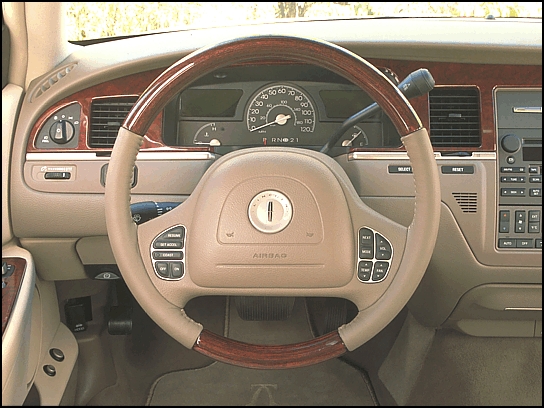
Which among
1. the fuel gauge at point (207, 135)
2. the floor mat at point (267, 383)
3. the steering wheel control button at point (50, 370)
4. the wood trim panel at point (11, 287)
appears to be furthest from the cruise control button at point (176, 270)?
the floor mat at point (267, 383)

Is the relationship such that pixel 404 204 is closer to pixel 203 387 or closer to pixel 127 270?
pixel 127 270

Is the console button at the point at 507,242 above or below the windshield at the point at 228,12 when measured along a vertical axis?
below

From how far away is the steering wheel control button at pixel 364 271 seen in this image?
50.0 inches

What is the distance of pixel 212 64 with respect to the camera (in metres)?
1.16

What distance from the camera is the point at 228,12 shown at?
1.73 meters

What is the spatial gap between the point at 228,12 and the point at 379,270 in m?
0.86

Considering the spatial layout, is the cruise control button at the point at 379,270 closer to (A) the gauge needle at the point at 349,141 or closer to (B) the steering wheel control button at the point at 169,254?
(B) the steering wheel control button at the point at 169,254

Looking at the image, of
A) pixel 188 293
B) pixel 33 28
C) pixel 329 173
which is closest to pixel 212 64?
pixel 329 173

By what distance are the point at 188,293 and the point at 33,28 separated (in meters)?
0.91

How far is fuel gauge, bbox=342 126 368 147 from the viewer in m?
1.68

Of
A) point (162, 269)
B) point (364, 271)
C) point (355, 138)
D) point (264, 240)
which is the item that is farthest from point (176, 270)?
point (355, 138)

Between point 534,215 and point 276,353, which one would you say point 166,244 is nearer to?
point 276,353

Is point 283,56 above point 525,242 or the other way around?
above

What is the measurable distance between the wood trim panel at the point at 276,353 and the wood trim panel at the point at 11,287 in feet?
1.43
